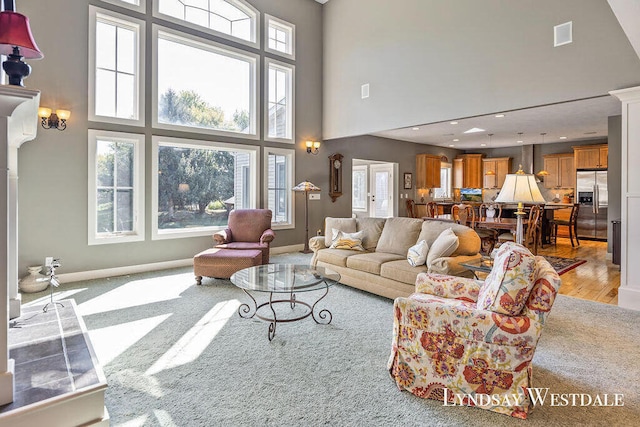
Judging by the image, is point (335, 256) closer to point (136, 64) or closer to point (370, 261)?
point (370, 261)

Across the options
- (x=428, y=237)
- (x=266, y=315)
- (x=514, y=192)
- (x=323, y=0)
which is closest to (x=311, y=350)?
(x=266, y=315)

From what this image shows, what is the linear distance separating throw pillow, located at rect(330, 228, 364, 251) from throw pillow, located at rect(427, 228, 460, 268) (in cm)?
119

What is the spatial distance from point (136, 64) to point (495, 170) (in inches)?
372

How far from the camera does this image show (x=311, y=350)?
105 inches

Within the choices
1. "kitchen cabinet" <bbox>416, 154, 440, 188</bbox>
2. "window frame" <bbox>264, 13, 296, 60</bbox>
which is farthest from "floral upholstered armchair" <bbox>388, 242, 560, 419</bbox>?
"kitchen cabinet" <bbox>416, 154, 440, 188</bbox>

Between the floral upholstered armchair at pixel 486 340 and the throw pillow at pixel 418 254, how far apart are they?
1.47 meters

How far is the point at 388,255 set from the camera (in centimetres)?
419

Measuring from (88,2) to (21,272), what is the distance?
376cm

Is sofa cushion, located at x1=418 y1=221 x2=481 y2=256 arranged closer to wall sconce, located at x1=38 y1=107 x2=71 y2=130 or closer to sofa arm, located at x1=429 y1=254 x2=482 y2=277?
sofa arm, located at x1=429 y1=254 x2=482 y2=277

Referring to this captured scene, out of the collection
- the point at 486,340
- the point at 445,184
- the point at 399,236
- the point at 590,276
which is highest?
the point at 445,184

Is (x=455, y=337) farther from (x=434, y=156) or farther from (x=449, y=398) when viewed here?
(x=434, y=156)

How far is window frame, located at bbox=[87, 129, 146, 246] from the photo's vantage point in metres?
4.81

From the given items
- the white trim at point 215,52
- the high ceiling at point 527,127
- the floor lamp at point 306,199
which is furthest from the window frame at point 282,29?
the floor lamp at point 306,199

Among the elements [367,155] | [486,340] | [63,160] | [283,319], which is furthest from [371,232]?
[63,160]
